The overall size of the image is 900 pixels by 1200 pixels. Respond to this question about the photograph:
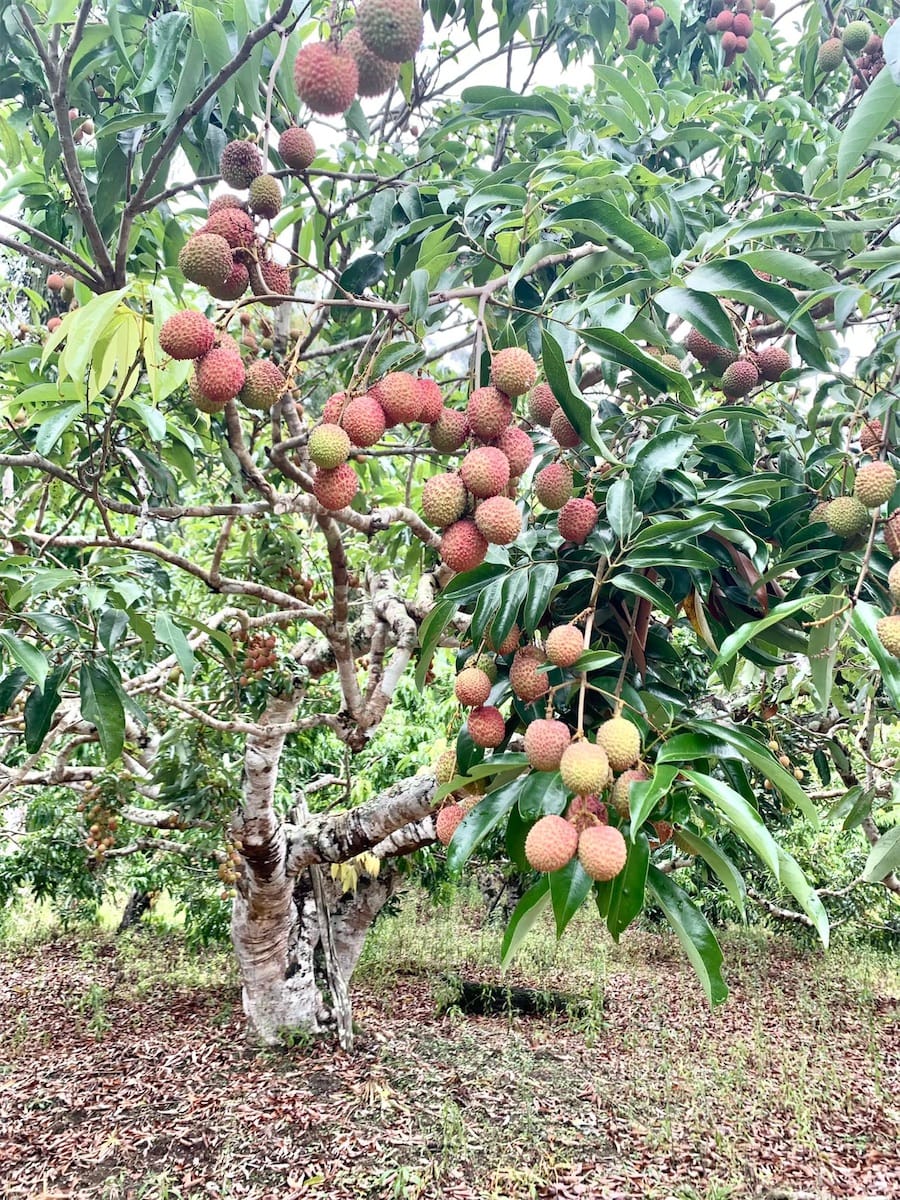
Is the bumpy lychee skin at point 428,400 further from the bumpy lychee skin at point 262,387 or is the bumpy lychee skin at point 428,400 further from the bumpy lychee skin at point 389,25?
the bumpy lychee skin at point 389,25

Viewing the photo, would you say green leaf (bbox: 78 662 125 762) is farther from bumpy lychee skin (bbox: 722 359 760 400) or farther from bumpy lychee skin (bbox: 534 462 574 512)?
bumpy lychee skin (bbox: 722 359 760 400)

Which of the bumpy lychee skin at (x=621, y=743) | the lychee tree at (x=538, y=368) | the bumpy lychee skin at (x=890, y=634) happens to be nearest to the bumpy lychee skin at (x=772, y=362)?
the lychee tree at (x=538, y=368)

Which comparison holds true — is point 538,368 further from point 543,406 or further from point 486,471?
point 486,471

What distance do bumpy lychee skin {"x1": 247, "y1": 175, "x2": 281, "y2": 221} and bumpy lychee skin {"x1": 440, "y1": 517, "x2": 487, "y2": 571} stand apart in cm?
55

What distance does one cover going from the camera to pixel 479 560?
44.2 inches

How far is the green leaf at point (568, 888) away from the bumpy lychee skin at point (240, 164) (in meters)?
1.11

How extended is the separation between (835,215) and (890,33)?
0.83 m

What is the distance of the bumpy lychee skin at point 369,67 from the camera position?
121cm

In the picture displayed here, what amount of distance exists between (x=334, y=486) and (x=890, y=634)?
2.48 ft

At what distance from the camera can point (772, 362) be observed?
1575mm

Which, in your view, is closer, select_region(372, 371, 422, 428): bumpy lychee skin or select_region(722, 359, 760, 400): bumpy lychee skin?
select_region(372, 371, 422, 428): bumpy lychee skin

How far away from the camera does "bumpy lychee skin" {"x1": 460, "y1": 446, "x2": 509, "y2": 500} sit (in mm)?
1057

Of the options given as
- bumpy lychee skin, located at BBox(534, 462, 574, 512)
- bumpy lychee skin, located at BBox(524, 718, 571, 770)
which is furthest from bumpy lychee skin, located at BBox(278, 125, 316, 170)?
bumpy lychee skin, located at BBox(524, 718, 571, 770)

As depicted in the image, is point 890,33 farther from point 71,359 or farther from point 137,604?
point 137,604
